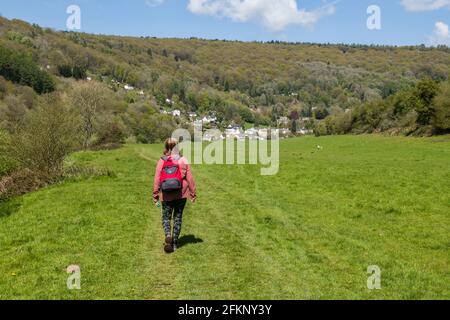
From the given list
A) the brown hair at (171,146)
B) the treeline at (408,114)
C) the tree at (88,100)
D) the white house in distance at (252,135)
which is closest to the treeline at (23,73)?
the white house in distance at (252,135)

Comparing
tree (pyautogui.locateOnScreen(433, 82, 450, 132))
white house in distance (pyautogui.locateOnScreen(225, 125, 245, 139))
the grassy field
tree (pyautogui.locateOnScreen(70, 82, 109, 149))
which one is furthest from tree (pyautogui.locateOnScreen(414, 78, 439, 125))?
tree (pyautogui.locateOnScreen(70, 82, 109, 149))

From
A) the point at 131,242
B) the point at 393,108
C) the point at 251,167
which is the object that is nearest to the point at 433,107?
the point at 393,108

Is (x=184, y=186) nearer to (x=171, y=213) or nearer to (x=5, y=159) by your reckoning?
(x=171, y=213)

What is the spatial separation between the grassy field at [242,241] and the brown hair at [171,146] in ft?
9.47

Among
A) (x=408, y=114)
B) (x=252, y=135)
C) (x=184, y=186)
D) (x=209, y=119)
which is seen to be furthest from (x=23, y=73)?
(x=184, y=186)

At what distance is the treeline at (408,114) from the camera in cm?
6256

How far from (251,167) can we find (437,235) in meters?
21.1

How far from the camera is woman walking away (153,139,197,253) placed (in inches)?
500

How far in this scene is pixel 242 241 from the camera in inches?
569

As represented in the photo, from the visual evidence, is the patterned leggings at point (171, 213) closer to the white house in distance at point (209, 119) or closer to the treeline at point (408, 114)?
the treeline at point (408, 114)

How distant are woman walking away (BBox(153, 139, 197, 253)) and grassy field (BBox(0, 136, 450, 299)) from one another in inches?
31.7

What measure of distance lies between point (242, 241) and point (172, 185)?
3.34m

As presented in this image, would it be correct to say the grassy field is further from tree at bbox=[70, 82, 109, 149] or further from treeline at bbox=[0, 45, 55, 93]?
treeline at bbox=[0, 45, 55, 93]
